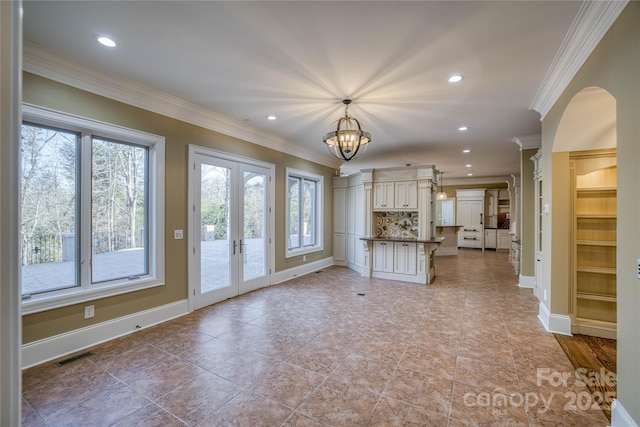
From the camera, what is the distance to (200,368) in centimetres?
272

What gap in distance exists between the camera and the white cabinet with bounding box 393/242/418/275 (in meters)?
6.09

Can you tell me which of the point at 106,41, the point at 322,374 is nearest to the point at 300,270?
the point at 322,374

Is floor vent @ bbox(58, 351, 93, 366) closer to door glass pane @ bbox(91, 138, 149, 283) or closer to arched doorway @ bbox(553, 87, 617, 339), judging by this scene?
door glass pane @ bbox(91, 138, 149, 283)

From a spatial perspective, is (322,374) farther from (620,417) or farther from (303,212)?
(303,212)

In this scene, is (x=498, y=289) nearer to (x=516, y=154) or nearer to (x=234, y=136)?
(x=516, y=154)

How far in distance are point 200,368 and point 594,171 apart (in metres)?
4.79

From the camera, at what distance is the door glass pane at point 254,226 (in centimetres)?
514

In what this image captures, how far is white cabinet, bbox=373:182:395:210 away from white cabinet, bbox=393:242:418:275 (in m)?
0.88

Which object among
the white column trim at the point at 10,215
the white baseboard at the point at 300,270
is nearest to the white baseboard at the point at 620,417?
the white column trim at the point at 10,215

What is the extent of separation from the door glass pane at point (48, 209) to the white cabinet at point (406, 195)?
17.5ft

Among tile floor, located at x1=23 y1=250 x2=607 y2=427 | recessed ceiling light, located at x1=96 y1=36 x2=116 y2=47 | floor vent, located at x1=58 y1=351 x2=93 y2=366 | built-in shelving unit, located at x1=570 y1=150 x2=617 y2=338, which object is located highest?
recessed ceiling light, located at x1=96 y1=36 x2=116 y2=47

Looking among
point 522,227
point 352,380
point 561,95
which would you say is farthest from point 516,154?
point 352,380

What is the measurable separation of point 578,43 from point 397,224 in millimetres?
4696

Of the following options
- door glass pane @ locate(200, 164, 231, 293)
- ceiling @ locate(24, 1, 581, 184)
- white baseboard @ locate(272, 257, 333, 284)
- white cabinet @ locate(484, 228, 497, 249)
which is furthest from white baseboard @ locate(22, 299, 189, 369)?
white cabinet @ locate(484, 228, 497, 249)
